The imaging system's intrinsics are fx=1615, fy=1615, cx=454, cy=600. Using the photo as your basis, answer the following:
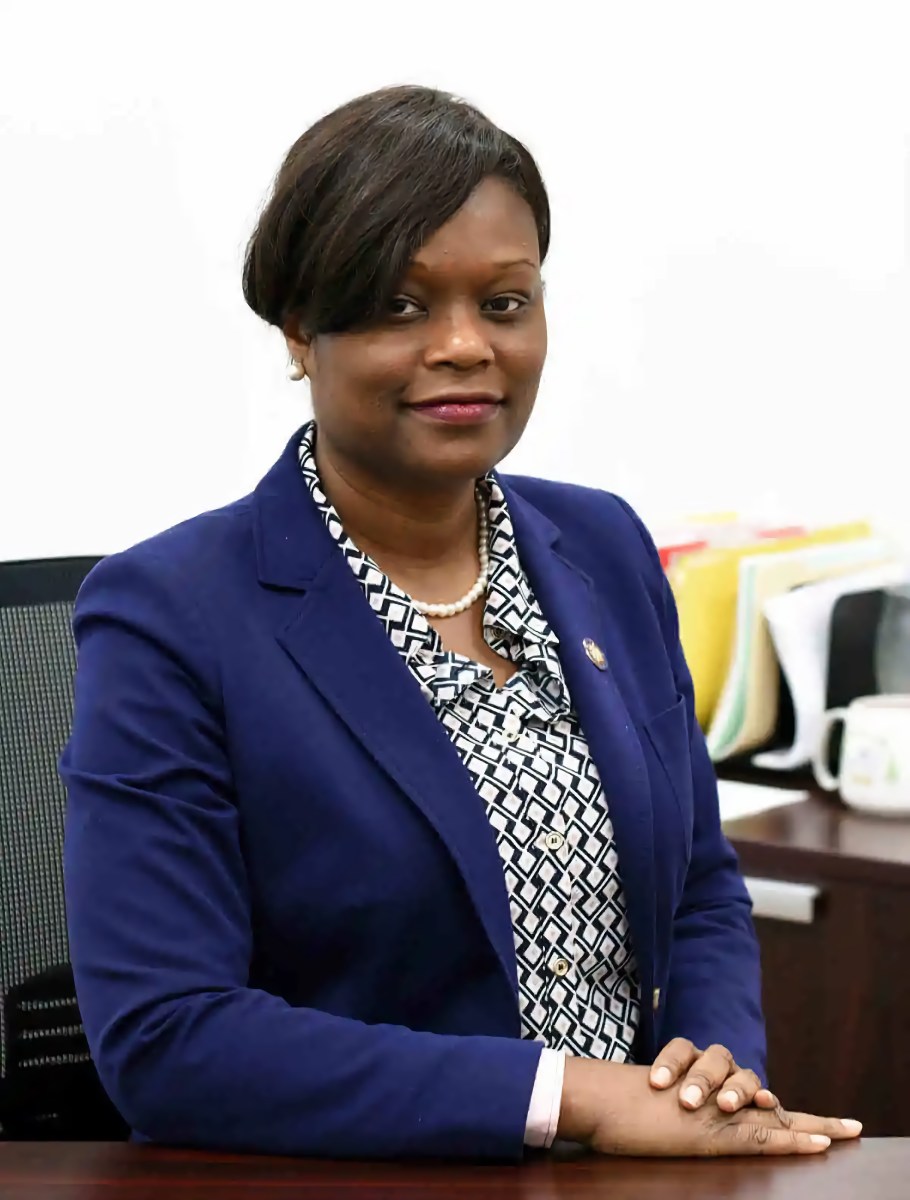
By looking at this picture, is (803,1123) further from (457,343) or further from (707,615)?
(707,615)

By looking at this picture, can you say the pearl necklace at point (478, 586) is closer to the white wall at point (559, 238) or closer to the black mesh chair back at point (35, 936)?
the black mesh chair back at point (35, 936)

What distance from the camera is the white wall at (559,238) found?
232 cm

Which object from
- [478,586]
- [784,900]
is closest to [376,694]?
[478,586]

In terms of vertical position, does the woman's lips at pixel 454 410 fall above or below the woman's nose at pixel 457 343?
below

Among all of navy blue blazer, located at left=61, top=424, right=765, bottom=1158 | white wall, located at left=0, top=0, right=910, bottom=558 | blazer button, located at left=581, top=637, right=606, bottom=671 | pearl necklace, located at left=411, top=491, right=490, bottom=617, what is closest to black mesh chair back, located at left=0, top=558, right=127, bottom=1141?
navy blue blazer, located at left=61, top=424, right=765, bottom=1158

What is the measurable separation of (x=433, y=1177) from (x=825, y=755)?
1.26 meters

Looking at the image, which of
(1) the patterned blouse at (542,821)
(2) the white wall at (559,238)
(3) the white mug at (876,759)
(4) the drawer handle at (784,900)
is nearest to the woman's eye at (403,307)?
(1) the patterned blouse at (542,821)

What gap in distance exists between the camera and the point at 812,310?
8.86 ft

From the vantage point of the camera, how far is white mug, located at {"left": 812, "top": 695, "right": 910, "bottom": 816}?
1.97m

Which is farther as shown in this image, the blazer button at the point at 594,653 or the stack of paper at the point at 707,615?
the stack of paper at the point at 707,615

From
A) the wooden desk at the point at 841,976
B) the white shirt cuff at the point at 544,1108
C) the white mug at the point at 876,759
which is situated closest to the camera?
the white shirt cuff at the point at 544,1108

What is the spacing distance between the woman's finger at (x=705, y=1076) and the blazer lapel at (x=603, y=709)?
160 millimetres

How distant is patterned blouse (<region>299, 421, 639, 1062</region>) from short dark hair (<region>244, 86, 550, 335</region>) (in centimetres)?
17

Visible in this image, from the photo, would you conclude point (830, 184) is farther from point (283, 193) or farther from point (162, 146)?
point (283, 193)
